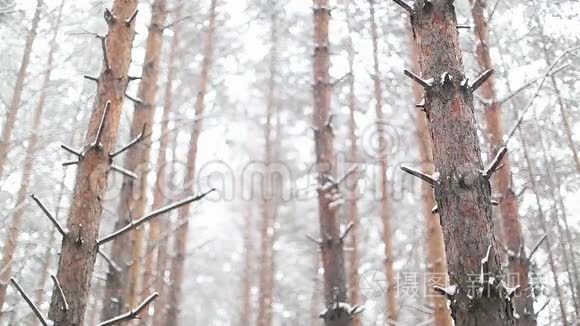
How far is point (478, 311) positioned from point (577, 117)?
733 centimetres

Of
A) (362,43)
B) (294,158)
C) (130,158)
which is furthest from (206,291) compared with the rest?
(130,158)

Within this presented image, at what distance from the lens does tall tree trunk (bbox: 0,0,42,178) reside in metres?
8.18

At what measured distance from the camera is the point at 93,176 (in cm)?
360

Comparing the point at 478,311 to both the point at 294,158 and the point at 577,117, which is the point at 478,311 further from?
the point at 294,158

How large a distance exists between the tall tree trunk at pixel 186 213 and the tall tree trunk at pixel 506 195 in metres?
4.25

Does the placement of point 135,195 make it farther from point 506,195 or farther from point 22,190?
point 506,195

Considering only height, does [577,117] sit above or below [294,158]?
below

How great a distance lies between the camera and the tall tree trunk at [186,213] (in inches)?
348

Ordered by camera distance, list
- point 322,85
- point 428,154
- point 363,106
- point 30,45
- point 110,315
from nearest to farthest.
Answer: point 110,315 → point 322,85 → point 428,154 → point 30,45 → point 363,106

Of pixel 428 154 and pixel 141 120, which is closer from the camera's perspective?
A: pixel 141 120

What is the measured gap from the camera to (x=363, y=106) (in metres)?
12.4

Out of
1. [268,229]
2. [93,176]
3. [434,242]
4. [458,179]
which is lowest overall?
[458,179]

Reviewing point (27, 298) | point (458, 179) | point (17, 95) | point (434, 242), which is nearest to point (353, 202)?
point (434, 242)

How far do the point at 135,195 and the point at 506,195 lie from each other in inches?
194
